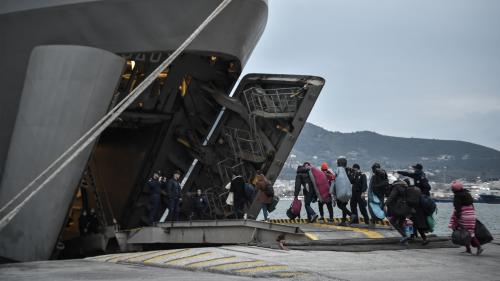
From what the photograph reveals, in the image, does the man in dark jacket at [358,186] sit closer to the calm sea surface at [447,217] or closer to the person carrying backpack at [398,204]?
the person carrying backpack at [398,204]

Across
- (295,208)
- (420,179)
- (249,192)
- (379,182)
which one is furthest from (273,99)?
(420,179)

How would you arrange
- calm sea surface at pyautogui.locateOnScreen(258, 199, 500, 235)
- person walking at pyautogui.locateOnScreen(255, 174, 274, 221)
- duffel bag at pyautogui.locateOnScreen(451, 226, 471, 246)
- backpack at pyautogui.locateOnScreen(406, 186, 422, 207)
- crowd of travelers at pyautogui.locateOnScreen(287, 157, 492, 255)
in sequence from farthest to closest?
calm sea surface at pyautogui.locateOnScreen(258, 199, 500, 235), person walking at pyautogui.locateOnScreen(255, 174, 274, 221), backpack at pyautogui.locateOnScreen(406, 186, 422, 207), crowd of travelers at pyautogui.locateOnScreen(287, 157, 492, 255), duffel bag at pyautogui.locateOnScreen(451, 226, 471, 246)

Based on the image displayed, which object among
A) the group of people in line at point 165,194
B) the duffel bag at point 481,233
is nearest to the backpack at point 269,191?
the group of people in line at point 165,194

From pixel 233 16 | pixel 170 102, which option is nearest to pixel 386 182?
pixel 233 16

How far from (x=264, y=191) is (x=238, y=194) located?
93 cm

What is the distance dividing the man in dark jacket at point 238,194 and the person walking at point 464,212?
5265 millimetres

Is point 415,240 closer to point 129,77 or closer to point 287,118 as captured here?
point 287,118

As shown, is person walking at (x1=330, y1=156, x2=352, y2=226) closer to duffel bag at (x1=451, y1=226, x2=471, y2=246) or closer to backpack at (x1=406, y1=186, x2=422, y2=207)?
backpack at (x1=406, y1=186, x2=422, y2=207)

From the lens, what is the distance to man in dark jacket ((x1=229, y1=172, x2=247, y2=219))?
1498cm

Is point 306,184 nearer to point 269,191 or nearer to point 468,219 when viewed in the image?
point 269,191

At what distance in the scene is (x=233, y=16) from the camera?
13953 millimetres

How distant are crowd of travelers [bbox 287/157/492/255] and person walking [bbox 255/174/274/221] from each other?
0.61 m

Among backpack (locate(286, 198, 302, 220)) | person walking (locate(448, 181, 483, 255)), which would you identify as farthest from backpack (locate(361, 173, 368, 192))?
person walking (locate(448, 181, 483, 255))

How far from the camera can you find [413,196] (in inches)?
455
